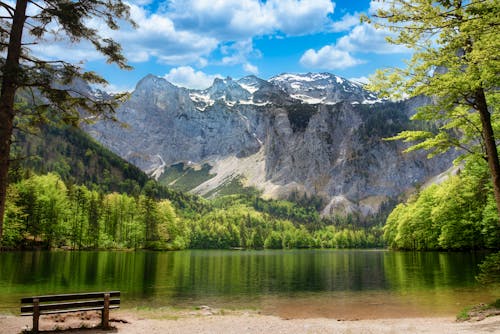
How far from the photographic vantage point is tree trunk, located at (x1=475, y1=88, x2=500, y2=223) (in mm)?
18078

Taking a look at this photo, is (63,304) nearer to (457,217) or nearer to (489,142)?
(489,142)

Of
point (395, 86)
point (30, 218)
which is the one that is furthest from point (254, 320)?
point (30, 218)

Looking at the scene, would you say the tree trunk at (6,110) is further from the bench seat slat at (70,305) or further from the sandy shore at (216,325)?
the sandy shore at (216,325)

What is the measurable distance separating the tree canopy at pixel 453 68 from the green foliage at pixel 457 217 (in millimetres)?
28488

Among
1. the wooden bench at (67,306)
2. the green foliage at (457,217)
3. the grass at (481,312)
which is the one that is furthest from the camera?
the green foliage at (457,217)

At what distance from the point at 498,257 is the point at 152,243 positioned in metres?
115

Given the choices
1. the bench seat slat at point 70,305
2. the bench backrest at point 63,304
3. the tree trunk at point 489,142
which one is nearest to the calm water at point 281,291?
the bench backrest at point 63,304

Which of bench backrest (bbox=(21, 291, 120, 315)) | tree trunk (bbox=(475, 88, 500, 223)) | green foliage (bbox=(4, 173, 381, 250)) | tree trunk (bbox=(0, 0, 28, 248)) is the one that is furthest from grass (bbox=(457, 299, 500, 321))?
green foliage (bbox=(4, 173, 381, 250))

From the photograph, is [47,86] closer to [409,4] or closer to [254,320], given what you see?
[409,4]

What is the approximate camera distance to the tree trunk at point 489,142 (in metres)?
18.1

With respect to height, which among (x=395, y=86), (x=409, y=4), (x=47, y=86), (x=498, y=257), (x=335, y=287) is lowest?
(x=335, y=287)

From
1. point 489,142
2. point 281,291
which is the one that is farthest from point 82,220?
point 489,142

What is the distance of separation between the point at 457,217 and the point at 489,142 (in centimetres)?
6365

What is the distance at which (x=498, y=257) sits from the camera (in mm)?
19656
